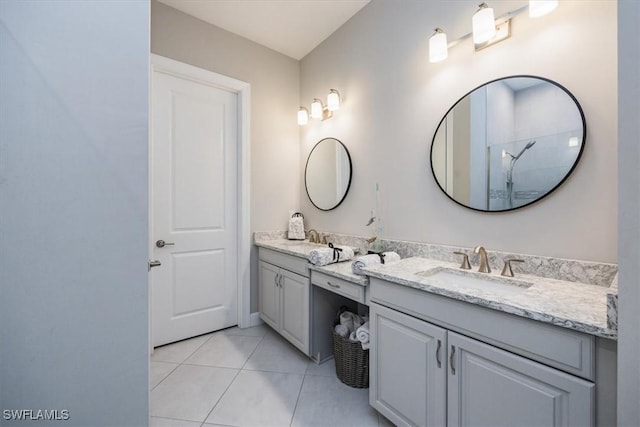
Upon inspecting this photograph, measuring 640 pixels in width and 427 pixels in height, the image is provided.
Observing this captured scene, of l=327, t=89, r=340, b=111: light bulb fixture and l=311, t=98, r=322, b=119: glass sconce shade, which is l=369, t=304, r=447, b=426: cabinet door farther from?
l=311, t=98, r=322, b=119: glass sconce shade

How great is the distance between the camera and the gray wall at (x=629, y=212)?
66cm

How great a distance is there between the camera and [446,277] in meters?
1.48

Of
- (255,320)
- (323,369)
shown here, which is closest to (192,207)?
(255,320)

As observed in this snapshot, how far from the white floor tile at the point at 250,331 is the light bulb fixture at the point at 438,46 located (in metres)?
2.60

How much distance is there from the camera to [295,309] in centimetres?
211

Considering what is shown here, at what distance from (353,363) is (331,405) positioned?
0.27m

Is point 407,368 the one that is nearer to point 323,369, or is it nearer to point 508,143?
point 323,369

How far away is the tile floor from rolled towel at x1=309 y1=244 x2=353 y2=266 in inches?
32.5

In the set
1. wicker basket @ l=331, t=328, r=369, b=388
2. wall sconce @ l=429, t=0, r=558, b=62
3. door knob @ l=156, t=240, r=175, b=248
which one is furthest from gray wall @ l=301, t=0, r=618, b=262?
door knob @ l=156, t=240, r=175, b=248

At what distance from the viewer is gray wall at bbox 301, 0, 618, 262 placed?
3.76 ft

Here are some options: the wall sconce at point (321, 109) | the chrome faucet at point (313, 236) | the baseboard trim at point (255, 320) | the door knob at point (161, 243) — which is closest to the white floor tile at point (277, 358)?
the baseboard trim at point (255, 320)

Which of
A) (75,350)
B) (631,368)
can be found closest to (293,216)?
(75,350)

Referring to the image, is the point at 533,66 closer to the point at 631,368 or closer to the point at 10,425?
the point at 631,368

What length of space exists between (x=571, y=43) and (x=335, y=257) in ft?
5.43
